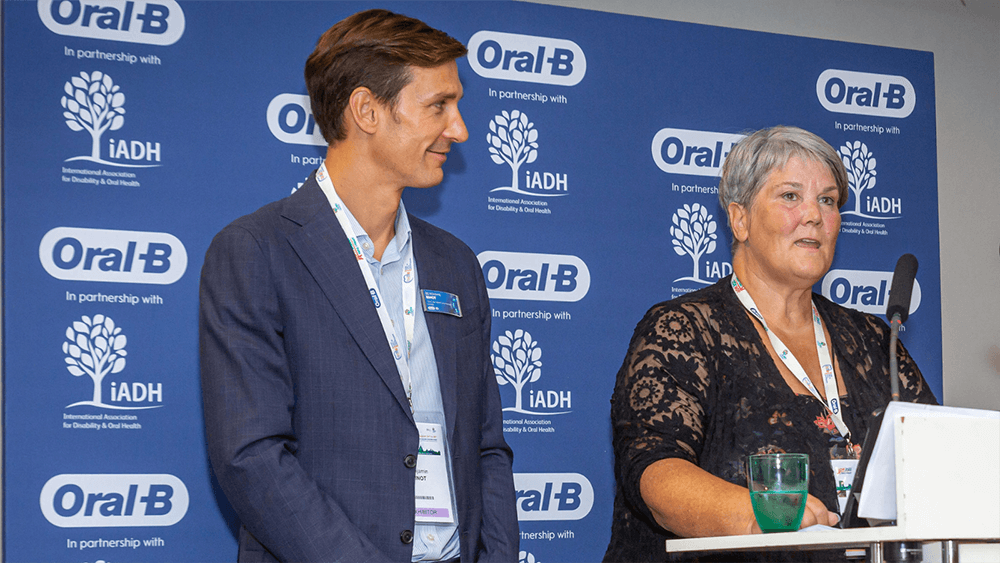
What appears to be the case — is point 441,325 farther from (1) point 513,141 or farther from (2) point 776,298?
(1) point 513,141

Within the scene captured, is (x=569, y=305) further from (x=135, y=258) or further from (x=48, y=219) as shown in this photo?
(x=48, y=219)

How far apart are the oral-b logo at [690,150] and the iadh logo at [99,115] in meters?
1.76

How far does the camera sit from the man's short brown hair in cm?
233

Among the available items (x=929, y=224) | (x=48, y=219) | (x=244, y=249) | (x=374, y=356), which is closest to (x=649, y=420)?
(x=374, y=356)

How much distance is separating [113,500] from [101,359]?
16.3 inches

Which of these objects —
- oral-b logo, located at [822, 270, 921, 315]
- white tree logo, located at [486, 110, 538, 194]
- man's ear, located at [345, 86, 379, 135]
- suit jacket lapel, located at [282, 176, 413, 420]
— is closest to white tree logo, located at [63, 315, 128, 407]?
suit jacket lapel, located at [282, 176, 413, 420]

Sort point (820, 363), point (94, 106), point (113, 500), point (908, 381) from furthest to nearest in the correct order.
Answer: point (94, 106) → point (113, 500) → point (908, 381) → point (820, 363)

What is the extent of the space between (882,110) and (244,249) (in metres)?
2.82

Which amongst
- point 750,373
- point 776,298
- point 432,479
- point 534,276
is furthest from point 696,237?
point 432,479

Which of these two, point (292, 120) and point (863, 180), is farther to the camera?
point (863, 180)

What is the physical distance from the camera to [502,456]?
242cm

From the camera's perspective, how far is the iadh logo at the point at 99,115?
114 inches

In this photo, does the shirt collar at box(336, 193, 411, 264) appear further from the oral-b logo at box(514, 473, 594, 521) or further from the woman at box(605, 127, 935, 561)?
the oral-b logo at box(514, 473, 594, 521)

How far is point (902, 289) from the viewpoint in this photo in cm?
229
